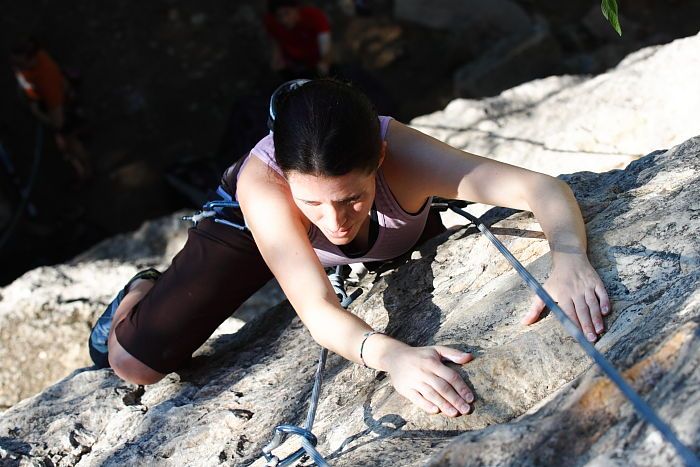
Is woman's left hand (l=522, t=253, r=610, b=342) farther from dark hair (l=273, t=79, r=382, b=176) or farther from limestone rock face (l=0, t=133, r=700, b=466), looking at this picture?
dark hair (l=273, t=79, r=382, b=176)

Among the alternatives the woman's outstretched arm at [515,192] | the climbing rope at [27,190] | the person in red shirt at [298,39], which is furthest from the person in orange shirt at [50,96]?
the woman's outstretched arm at [515,192]

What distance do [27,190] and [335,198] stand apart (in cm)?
427

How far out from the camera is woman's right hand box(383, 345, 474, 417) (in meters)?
1.43

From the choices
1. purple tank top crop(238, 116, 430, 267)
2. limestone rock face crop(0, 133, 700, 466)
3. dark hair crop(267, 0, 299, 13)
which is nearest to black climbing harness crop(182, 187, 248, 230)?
purple tank top crop(238, 116, 430, 267)

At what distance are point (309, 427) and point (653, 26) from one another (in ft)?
18.2

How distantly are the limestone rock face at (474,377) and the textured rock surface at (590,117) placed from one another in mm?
699

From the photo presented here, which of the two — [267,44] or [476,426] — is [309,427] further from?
[267,44]

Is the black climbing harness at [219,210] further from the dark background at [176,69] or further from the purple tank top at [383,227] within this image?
the dark background at [176,69]

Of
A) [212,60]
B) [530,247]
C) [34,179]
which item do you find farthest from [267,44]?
[530,247]

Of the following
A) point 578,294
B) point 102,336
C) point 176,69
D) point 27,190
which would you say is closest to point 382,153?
point 578,294

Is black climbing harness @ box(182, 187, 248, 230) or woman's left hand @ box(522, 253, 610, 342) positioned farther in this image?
black climbing harness @ box(182, 187, 248, 230)

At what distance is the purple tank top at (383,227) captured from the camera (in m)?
1.91

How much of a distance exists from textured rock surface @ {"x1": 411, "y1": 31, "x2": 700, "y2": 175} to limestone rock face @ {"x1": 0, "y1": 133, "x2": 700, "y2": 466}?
2.29 ft

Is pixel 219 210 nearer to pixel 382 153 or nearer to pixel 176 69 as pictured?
pixel 382 153
